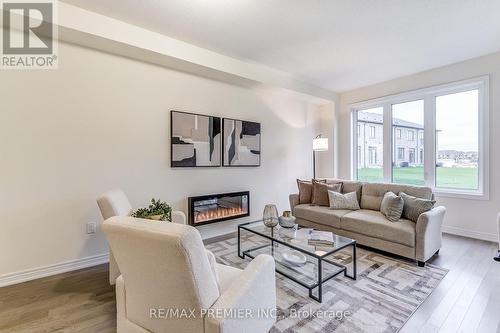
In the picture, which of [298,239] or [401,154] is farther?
[401,154]

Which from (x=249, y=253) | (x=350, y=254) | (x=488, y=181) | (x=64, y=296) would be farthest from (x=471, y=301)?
(x=64, y=296)

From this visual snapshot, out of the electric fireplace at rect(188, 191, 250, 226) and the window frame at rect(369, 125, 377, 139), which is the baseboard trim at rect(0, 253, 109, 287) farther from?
the window frame at rect(369, 125, 377, 139)

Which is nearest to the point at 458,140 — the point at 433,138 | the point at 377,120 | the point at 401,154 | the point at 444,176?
the point at 433,138

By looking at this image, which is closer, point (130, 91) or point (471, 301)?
point (471, 301)

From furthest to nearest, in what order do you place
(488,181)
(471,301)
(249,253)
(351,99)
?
(351,99)
(488,181)
(249,253)
(471,301)

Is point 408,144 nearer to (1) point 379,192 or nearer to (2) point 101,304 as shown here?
(1) point 379,192

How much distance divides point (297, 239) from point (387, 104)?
11.8ft

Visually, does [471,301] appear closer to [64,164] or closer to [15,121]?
[64,164]

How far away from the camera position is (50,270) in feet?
8.17

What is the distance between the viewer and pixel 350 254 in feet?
9.67

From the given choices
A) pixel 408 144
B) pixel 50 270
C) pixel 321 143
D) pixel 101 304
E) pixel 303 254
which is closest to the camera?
pixel 101 304

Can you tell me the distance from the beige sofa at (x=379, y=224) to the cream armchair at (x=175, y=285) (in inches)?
84.1

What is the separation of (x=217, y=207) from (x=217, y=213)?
9cm

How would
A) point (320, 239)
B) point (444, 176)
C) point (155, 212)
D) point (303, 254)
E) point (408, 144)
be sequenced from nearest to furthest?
point (155, 212) → point (320, 239) → point (303, 254) → point (444, 176) → point (408, 144)
